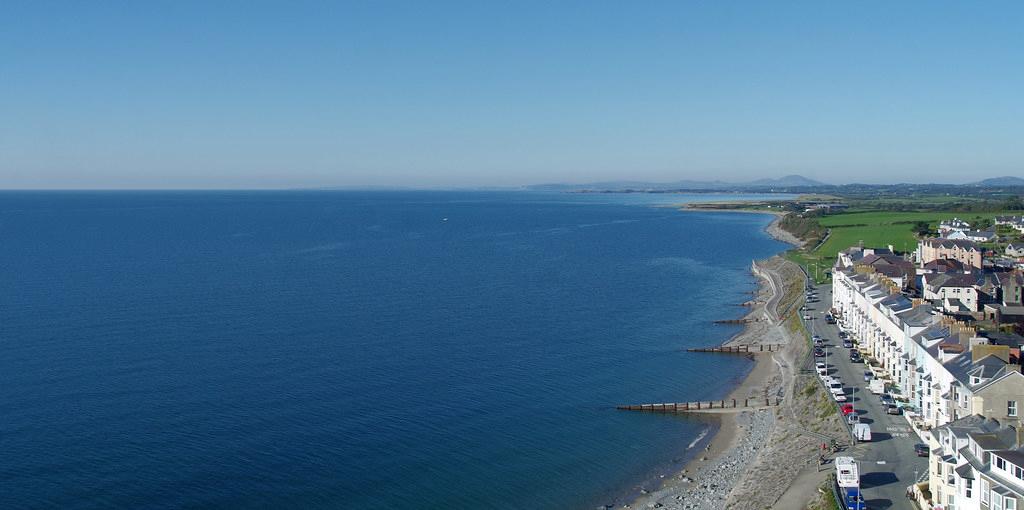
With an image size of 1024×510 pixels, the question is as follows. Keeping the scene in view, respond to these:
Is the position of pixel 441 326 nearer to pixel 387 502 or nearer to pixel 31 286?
pixel 387 502

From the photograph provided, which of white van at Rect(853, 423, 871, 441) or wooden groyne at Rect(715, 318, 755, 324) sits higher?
white van at Rect(853, 423, 871, 441)

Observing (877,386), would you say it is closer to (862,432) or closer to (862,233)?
(862,432)

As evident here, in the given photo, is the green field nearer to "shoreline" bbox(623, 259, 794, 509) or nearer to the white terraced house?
the white terraced house

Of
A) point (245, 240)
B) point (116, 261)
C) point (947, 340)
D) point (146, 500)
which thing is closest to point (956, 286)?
point (947, 340)

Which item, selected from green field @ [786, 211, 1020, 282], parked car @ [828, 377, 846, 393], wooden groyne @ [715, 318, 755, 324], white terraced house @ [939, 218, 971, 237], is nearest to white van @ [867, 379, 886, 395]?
parked car @ [828, 377, 846, 393]

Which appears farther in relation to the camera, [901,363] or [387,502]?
[901,363]

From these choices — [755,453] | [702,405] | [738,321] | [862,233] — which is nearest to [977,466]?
[755,453]

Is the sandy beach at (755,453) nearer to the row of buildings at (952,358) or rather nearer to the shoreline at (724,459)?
the shoreline at (724,459)
